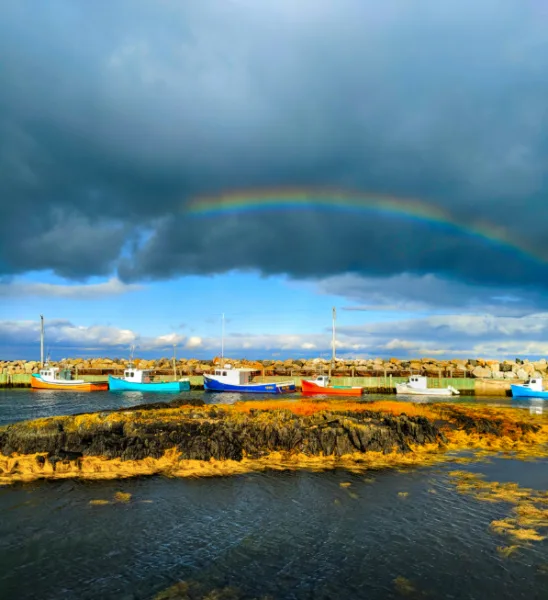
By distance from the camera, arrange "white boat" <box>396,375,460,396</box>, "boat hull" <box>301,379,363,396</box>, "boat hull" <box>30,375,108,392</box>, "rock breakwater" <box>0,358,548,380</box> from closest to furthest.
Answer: "boat hull" <box>301,379,363,396</box>, "white boat" <box>396,375,460,396</box>, "boat hull" <box>30,375,108,392</box>, "rock breakwater" <box>0,358,548,380</box>

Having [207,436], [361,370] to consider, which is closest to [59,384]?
[361,370]

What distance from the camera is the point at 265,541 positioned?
17.7 meters

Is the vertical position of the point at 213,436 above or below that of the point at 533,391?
above

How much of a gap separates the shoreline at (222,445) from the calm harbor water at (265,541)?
2.41 m

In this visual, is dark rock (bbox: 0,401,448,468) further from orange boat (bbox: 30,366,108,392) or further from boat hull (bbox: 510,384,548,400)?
orange boat (bbox: 30,366,108,392)

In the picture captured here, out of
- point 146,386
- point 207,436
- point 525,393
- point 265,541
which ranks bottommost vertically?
point 525,393

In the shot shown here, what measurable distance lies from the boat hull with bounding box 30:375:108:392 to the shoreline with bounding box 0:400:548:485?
75.0m

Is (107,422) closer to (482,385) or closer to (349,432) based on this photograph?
(349,432)

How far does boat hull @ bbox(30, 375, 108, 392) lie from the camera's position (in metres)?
105

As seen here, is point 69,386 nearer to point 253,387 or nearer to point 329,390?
point 253,387

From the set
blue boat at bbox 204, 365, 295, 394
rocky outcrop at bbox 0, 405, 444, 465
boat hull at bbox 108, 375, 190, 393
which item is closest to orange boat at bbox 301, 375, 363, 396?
blue boat at bbox 204, 365, 295, 394

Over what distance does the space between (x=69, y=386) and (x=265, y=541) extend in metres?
100

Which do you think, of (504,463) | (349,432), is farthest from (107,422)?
(504,463)

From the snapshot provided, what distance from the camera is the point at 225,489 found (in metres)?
24.5
